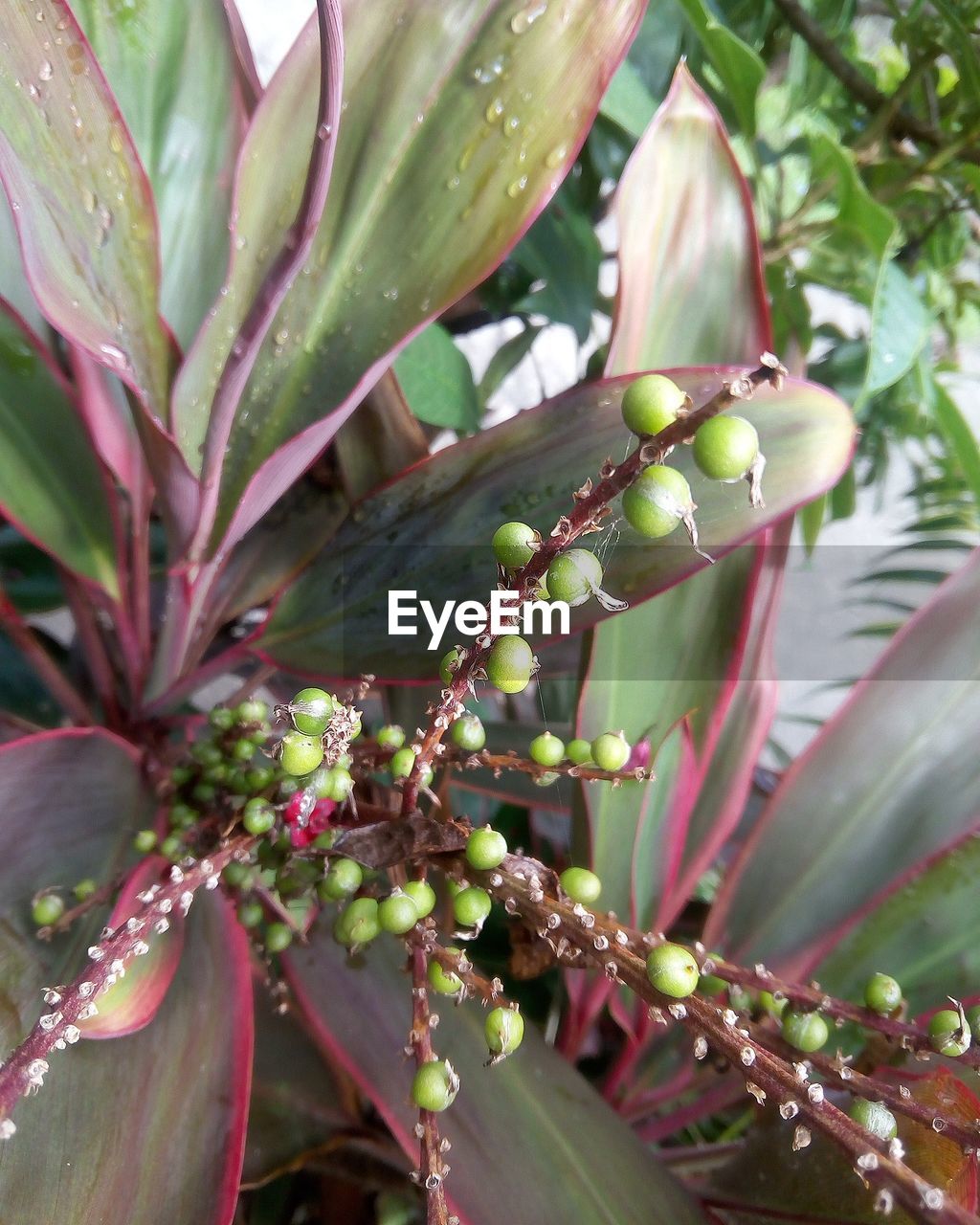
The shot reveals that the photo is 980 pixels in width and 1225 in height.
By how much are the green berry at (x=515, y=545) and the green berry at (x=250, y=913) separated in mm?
203

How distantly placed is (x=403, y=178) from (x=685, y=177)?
5.2 inches

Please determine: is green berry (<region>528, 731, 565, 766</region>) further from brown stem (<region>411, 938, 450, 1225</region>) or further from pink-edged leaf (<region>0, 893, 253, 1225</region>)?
pink-edged leaf (<region>0, 893, 253, 1225</region>)

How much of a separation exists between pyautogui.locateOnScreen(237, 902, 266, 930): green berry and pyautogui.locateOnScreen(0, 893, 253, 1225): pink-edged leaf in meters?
0.04

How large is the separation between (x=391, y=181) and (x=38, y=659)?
32cm

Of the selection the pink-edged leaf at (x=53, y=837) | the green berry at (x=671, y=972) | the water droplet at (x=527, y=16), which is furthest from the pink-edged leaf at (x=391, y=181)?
the green berry at (x=671, y=972)

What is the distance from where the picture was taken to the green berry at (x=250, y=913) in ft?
1.02

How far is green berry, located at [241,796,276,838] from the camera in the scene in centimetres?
24

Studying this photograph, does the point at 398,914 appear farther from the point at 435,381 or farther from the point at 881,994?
the point at 435,381

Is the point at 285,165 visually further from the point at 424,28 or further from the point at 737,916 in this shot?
the point at 737,916

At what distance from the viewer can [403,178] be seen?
0.35 meters

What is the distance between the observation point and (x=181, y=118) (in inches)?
15.6

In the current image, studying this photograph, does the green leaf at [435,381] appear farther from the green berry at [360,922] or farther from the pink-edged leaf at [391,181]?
the green berry at [360,922]

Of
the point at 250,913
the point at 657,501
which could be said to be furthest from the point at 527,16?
the point at 250,913

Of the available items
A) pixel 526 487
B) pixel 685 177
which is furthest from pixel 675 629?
pixel 685 177
